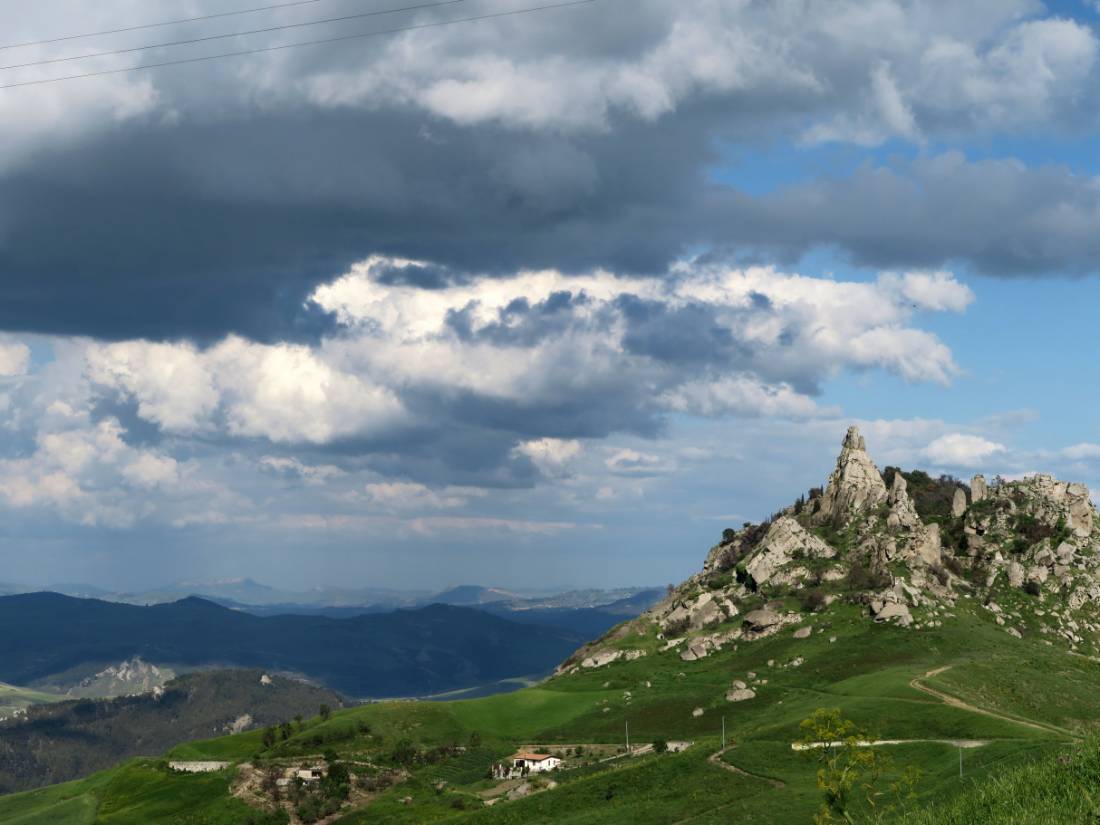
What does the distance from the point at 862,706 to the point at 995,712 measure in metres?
22.4

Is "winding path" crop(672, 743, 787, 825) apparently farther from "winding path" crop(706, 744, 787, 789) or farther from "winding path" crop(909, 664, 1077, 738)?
"winding path" crop(909, 664, 1077, 738)

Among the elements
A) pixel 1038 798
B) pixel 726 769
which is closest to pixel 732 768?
pixel 726 769

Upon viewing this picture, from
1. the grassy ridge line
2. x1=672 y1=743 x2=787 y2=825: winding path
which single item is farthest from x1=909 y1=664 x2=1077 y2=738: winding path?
the grassy ridge line

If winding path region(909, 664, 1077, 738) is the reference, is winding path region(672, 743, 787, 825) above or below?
below

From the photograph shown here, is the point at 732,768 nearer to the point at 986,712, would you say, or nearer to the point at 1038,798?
the point at 986,712

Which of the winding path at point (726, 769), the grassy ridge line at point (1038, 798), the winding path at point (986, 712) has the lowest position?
the winding path at point (726, 769)

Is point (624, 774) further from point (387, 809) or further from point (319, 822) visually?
point (319, 822)

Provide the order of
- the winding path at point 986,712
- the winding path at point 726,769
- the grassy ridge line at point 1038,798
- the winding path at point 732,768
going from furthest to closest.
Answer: the winding path at point 986,712 → the winding path at point 732,768 → the winding path at point 726,769 → the grassy ridge line at point 1038,798

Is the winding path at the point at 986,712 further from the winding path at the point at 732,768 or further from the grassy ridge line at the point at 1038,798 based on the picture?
the grassy ridge line at the point at 1038,798

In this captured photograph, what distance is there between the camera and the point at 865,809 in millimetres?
123938

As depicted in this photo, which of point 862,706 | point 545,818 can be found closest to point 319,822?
point 545,818

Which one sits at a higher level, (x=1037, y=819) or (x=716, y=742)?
(x=1037, y=819)

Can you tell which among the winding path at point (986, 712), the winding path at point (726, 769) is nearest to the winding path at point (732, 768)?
the winding path at point (726, 769)

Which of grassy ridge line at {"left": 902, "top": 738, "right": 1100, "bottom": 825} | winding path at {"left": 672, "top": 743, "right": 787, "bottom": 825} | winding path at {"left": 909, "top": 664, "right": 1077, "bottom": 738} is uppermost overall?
grassy ridge line at {"left": 902, "top": 738, "right": 1100, "bottom": 825}
